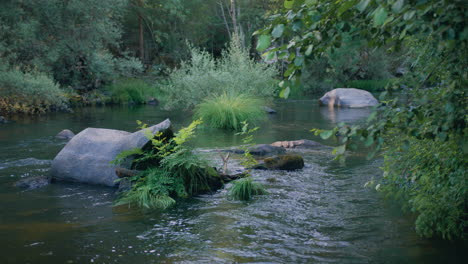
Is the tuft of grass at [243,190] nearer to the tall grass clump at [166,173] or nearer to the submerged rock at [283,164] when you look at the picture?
the tall grass clump at [166,173]

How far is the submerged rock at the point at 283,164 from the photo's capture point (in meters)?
9.39

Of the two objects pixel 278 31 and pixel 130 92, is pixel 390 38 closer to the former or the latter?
pixel 278 31

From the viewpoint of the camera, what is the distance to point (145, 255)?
5.05 m

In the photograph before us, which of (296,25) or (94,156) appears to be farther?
(94,156)

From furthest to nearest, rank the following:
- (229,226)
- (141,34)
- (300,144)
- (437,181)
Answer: (141,34)
(300,144)
(229,226)
(437,181)

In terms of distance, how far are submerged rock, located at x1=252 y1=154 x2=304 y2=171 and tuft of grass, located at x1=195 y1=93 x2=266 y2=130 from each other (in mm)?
6068

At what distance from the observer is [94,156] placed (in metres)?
8.48

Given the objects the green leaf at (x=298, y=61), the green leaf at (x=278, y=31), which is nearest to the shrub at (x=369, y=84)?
the green leaf at (x=298, y=61)

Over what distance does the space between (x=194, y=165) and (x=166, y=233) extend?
2070mm

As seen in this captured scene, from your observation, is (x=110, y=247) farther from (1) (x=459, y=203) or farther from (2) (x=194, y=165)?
(1) (x=459, y=203)

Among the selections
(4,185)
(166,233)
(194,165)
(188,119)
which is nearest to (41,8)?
(188,119)

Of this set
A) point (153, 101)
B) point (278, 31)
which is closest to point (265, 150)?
point (278, 31)

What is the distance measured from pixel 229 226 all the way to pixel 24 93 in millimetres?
16900

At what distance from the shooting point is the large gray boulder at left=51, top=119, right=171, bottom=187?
26.9ft
